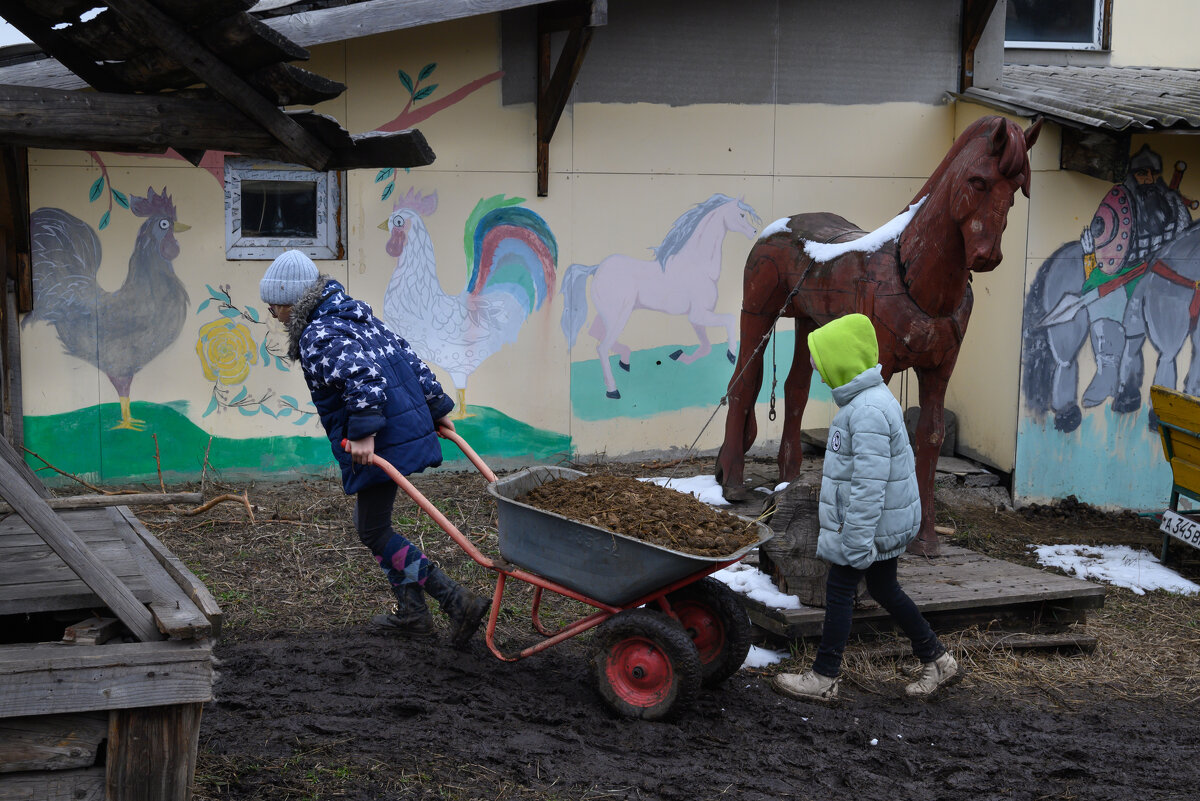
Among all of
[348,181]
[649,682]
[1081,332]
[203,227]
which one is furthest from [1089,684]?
[203,227]

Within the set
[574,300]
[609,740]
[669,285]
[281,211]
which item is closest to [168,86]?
[609,740]

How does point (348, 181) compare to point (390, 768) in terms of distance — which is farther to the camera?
point (348, 181)

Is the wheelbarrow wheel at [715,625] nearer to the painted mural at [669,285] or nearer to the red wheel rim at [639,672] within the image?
the red wheel rim at [639,672]

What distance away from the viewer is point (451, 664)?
14.4 ft

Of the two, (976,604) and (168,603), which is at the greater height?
(168,603)

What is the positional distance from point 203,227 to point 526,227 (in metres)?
2.26

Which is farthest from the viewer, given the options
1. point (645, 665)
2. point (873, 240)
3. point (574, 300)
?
point (574, 300)

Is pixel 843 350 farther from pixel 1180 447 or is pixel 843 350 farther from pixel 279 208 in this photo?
pixel 279 208

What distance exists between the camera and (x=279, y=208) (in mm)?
7359

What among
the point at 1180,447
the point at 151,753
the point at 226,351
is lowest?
the point at 151,753

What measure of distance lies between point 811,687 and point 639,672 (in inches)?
31.0

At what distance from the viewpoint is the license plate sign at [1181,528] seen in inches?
246

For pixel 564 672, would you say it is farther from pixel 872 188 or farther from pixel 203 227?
pixel 872 188

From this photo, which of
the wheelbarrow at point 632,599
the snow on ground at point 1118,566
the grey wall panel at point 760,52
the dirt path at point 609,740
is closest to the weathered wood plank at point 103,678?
the dirt path at point 609,740
